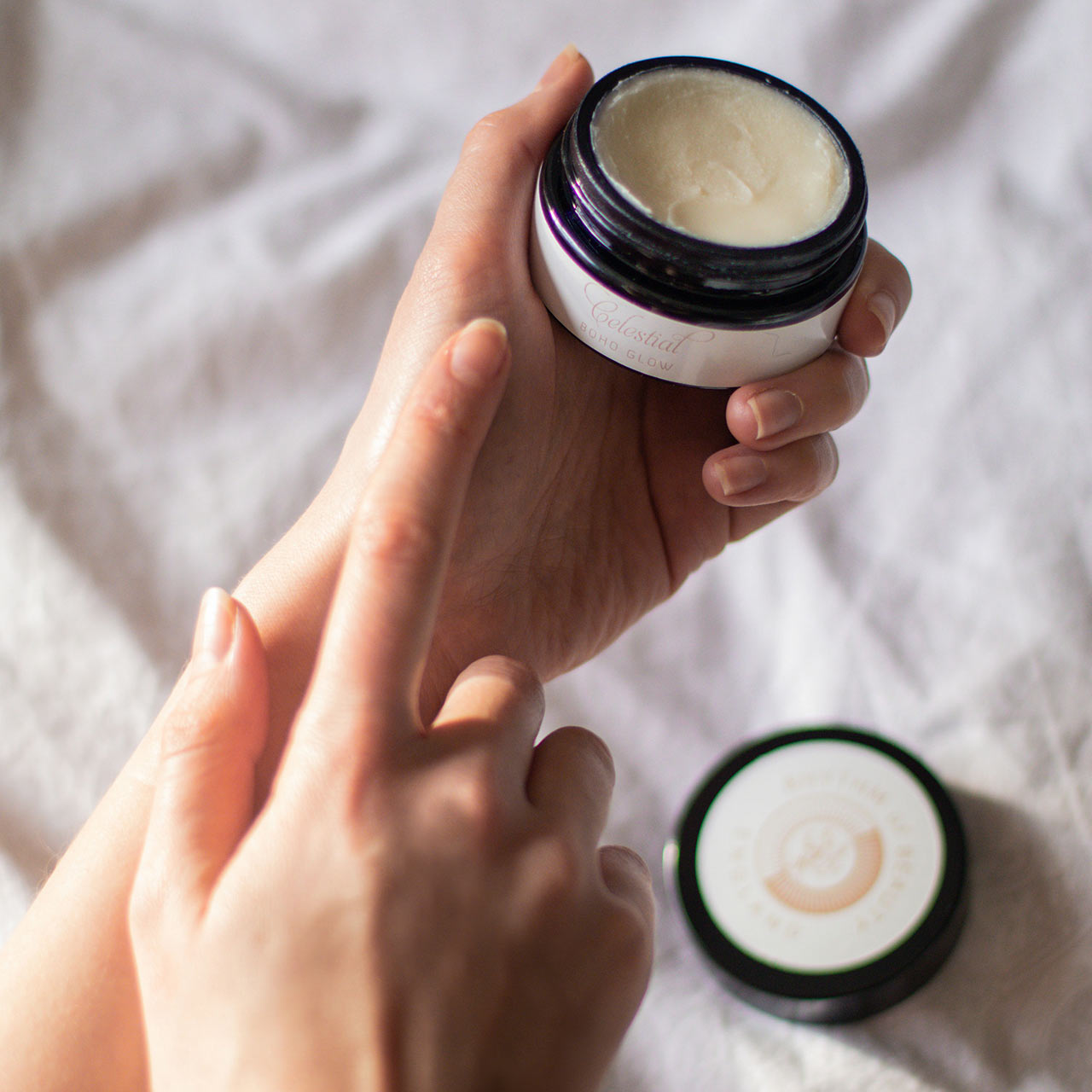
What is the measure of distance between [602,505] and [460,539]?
0.17m

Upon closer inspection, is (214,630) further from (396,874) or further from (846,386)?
(846,386)

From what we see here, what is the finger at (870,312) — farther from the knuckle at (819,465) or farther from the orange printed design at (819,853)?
the orange printed design at (819,853)

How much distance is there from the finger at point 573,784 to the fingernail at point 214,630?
0.18m

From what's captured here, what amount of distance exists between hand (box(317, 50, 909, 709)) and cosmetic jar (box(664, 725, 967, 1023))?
177 millimetres

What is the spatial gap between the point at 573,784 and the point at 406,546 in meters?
0.15

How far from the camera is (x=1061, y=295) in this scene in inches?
44.4

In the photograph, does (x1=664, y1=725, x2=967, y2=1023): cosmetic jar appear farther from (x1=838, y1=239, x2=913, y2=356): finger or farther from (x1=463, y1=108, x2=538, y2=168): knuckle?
(x1=463, y1=108, x2=538, y2=168): knuckle

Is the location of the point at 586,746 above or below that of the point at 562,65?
below

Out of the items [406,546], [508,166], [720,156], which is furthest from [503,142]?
[406,546]

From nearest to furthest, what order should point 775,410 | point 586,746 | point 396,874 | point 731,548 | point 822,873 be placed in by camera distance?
point 396,874, point 586,746, point 775,410, point 822,873, point 731,548

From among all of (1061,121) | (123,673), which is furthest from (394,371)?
(1061,121)

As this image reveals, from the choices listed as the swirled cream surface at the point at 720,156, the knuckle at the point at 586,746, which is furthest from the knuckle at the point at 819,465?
the knuckle at the point at 586,746

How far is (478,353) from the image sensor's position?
21.7 inches

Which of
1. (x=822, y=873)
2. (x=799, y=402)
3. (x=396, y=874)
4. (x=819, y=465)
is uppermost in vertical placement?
(x=396, y=874)
